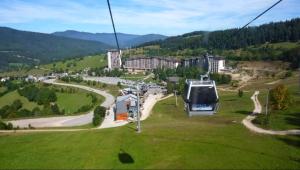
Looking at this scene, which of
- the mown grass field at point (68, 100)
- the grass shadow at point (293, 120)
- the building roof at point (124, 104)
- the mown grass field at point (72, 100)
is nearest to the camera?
the grass shadow at point (293, 120)

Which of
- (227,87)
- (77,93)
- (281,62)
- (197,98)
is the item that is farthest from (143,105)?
(281,62)

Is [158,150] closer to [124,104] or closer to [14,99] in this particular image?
[124,104]

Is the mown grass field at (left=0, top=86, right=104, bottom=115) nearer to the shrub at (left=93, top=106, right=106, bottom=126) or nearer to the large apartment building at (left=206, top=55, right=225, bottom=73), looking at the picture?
the shrub at (left=93, top=106, right=106, bottom=126)

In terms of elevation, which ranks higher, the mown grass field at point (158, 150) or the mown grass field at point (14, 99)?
the mown grass field at point (158, 150)

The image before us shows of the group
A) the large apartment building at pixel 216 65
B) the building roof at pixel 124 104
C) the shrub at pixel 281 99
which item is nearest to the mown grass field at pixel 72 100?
the building roof at pixel 124 104

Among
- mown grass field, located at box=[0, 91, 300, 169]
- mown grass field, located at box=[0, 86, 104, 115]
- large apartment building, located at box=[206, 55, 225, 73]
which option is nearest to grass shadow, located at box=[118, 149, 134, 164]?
mown grass field, located at box=[0, 91, 300, 169]

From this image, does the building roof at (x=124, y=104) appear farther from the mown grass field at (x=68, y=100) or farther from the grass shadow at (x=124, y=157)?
the grass shadow at (x=124, y=157)

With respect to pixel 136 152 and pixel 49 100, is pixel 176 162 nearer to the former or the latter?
pixel 136 152
